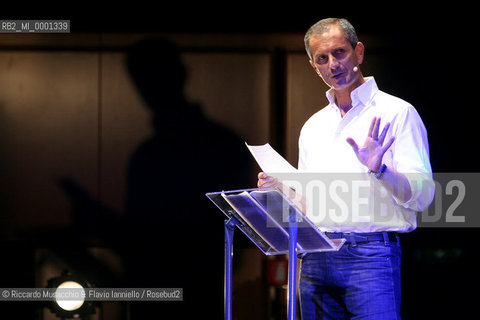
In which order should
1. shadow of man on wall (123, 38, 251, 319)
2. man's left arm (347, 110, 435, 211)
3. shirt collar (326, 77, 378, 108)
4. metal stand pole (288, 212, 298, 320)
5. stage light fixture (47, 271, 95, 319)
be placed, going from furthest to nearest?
shadow of man on wall (123, 38, 251, 319) < stage light fixture (47, 271, 95, 319) < shirt collar (326, 77, 378, 108) < man's left arm (347, 110, 435, 211) < metal stand pole (288, 212, 298, 320)

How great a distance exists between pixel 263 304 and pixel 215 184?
809 millimetres

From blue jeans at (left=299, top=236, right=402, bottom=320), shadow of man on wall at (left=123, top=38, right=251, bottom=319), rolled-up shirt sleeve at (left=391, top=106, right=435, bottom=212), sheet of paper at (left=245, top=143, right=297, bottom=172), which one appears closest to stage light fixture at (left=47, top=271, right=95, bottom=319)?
shadow of man on wall at (left=123, top=38, right=251, bottom=319)

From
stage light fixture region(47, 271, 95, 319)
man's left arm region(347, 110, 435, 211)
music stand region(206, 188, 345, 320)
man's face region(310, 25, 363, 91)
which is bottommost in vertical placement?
stage light fixture region(47, 271, 95, 319)

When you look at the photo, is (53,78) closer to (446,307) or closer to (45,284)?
(45,284)

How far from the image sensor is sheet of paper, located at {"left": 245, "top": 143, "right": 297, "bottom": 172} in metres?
1.81

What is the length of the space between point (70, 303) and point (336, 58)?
216cm

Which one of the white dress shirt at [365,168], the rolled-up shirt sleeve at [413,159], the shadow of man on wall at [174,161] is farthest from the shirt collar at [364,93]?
the shadow of man on wall at [174,161]

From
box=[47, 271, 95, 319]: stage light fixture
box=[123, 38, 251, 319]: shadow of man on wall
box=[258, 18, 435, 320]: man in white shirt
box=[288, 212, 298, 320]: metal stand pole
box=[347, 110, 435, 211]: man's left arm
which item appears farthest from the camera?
box=[123, 38, 251, 319]: shadow of man on wall

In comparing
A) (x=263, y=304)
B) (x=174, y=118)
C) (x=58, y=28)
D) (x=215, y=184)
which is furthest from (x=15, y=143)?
(x=263, y=304)

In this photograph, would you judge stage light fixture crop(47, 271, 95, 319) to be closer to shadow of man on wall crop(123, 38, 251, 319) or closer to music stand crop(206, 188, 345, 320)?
shadow of man on wall crop(123, 38, 251, 319)

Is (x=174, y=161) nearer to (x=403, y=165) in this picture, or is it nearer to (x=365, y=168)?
(x=365, y=168)

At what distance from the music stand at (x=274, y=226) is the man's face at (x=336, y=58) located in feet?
1.92

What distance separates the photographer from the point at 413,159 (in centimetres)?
193

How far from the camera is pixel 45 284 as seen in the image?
12.1 ft
